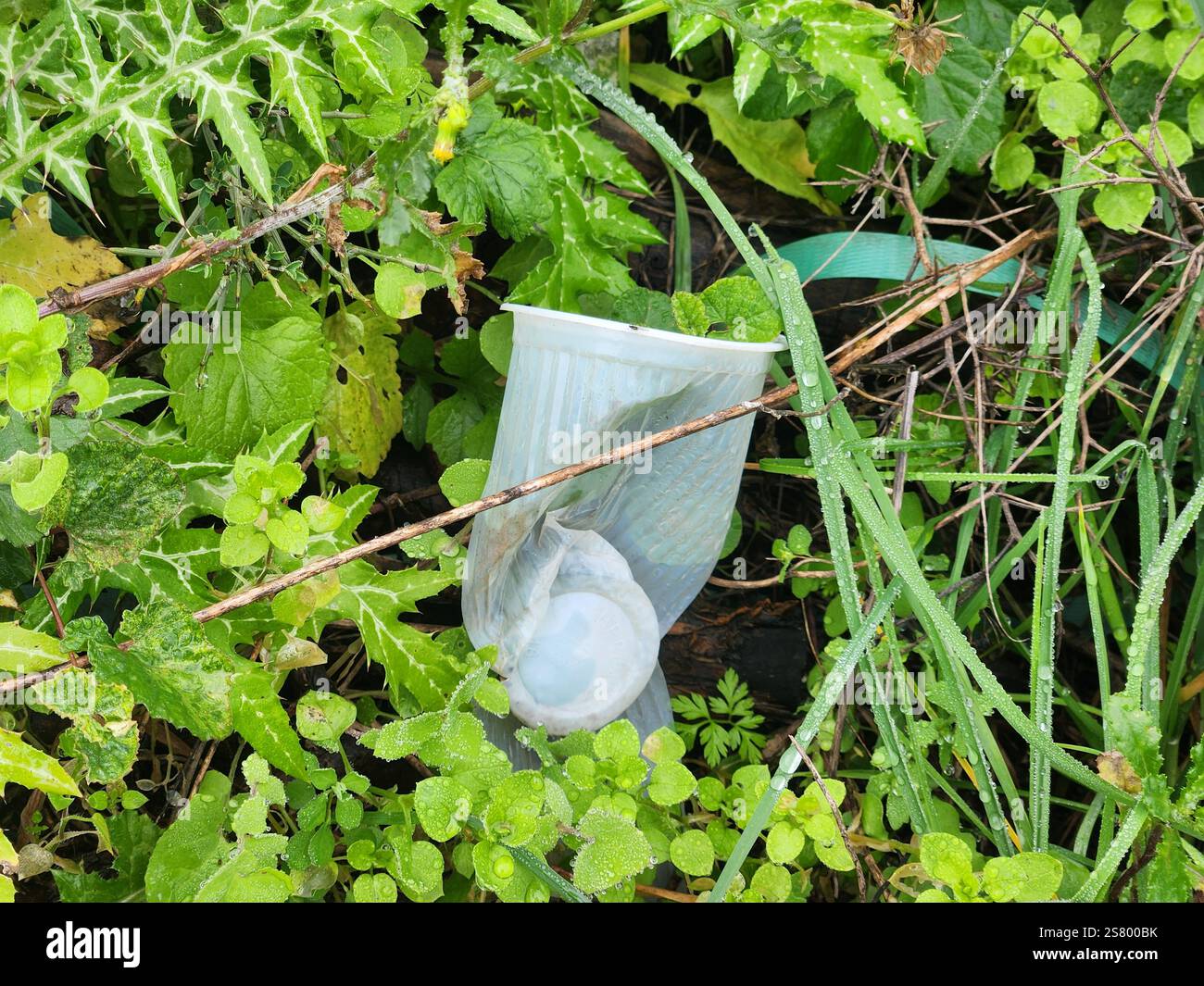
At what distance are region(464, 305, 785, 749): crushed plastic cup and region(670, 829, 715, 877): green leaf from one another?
302mm

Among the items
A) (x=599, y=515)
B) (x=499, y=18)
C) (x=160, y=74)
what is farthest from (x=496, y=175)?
(x=599, y=515)

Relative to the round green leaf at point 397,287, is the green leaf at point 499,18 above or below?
above

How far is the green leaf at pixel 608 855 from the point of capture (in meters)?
1.12

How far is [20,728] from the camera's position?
1.37 metres

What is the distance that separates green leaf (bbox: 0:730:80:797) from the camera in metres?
1.04

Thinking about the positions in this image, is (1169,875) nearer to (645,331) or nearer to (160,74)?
(645,331)

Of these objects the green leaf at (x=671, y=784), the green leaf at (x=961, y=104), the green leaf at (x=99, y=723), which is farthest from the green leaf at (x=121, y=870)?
the green leaf at (x=961, y=104)

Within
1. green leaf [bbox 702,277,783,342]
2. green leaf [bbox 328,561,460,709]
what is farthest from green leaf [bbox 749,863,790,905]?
green leaf [bbox 702,277,783,342]

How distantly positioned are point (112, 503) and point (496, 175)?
0.66 metres

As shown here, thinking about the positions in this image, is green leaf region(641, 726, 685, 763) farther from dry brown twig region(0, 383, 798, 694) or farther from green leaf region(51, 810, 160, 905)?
green leaf region(51, 810, 160, 905)

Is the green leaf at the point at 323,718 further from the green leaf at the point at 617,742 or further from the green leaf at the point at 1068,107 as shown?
the green leaf at the point at 1068,107

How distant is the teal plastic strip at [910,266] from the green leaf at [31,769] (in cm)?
128

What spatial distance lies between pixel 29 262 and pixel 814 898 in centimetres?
148
